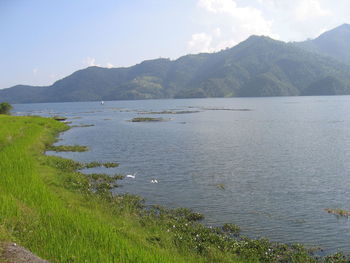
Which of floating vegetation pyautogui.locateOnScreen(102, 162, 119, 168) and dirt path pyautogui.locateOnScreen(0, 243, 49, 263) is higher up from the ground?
dirt path pyautogui.locateOnScreen(0, 243, 49, 263)

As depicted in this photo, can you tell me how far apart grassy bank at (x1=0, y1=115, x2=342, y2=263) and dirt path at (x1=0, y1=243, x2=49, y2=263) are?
1313 millimetres

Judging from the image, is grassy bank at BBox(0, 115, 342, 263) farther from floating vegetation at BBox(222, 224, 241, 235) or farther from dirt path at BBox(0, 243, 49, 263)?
dirt path at BBox(0, 243, 49, 263)

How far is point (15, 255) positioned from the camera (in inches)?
476

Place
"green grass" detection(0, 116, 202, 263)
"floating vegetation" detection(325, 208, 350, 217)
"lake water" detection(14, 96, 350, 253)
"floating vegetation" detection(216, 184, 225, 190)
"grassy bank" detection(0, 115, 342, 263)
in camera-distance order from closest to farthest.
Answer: "green grass" detection(0, 116, 202, 263)
"grassy bank" detection(0, 115, 342, 263)
"lake water" detection(14, 96, 350, 253)
"floating vegetation" detection(325, 208, 350, 217)
"floating vegetation" detection(216, 184, 225, 190)

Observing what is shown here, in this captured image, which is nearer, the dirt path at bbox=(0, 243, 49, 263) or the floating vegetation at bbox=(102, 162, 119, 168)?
the dirt path at bbox=(0, 243, 49, 263)

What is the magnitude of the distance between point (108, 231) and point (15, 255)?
586 centimetres

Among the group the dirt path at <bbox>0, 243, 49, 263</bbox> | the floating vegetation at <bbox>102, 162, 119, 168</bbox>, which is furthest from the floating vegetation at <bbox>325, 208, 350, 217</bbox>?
the floating vegetation at <bbox>102, 162, 119, 168</bbox>

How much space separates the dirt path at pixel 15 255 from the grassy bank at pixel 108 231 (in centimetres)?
131

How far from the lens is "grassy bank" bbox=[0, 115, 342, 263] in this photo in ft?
48.1

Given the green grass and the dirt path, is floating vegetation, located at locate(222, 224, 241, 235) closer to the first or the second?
the green grass

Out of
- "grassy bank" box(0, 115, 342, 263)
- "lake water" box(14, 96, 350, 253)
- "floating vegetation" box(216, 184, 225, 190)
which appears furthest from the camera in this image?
"floating vegetation" box(216, 184, 225, 190)

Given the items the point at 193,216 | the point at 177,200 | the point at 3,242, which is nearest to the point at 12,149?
the point at 177,200

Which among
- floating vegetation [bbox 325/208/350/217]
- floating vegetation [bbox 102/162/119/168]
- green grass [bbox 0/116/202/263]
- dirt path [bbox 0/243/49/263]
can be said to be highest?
dirt path [bbox 0/243/49/263]

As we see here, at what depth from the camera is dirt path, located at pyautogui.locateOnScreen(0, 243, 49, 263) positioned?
1173 cm
